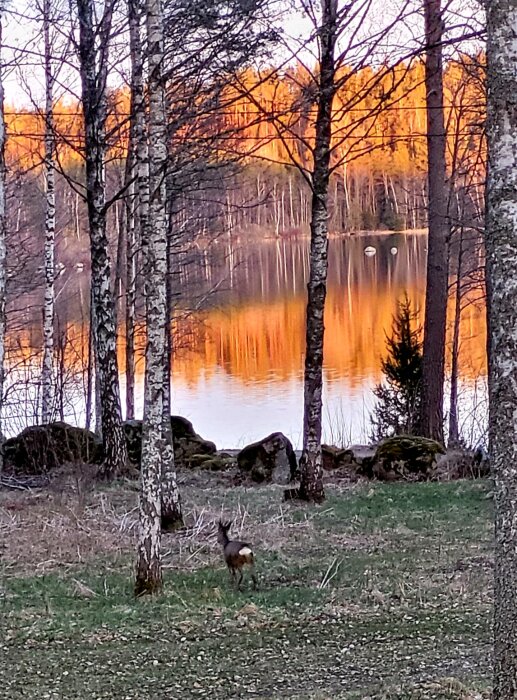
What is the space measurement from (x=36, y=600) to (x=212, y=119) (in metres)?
6.79

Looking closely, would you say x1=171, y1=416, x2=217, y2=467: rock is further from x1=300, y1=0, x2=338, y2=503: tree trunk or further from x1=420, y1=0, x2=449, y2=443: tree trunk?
x1=300, y1=0, x2=338, y2=503: tree trunk

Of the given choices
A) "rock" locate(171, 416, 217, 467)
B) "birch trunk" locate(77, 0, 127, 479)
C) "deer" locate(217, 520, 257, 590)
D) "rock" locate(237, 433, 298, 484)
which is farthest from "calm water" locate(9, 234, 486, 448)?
"deer" locate(217, 520, 257, 590)

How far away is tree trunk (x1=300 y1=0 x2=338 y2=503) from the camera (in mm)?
8055

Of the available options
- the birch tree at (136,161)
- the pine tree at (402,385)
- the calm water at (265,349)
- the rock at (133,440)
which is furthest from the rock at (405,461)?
the birch tree at (136,161)

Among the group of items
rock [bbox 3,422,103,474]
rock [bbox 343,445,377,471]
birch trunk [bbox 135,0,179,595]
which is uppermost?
birch trunk [bbox 135,0,179,595]

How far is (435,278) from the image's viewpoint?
38.5 feet

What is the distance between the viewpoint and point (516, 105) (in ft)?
9.71

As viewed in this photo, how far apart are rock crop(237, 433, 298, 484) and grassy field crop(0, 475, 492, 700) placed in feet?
6.03

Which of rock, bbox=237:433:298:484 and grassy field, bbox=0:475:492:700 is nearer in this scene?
grassy field, bbox=0:475:492:700

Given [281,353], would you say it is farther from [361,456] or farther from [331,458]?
[331,458]

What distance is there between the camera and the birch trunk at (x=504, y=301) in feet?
9.81

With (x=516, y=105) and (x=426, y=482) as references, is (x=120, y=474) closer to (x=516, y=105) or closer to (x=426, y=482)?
(x=426, y=482)

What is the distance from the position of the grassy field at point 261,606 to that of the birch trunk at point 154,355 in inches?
13.5

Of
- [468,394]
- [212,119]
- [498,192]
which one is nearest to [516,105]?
[498,192]
